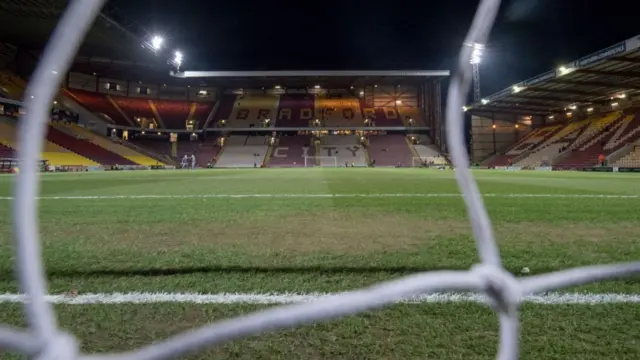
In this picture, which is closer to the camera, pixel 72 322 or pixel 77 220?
pixel 72 322

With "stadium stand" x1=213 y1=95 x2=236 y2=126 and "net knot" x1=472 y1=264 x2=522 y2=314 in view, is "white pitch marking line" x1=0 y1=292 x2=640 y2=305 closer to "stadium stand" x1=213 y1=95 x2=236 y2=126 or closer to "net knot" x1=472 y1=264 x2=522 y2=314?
"net knot" x1=472 y1=264 x2=522 y2=314

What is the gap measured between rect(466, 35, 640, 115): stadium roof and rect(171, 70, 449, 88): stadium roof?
296 inches

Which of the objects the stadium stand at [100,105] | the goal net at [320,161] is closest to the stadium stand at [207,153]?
the stadium stand at [100,105]

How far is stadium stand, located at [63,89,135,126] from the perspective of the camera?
37938mm

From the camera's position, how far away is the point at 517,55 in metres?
21.8

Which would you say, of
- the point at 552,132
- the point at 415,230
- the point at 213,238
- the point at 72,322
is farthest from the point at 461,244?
the point at 552,132

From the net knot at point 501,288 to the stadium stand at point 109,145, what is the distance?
37.9m

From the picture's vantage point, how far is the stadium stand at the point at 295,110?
46.3 m

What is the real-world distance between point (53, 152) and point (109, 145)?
805 cm

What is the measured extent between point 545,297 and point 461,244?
3.65 ft

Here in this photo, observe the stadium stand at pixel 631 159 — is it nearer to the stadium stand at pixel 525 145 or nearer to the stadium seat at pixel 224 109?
the stadium stand at pixel 525 145

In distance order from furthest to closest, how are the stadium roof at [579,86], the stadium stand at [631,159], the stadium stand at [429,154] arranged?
the stadium stand at [429,154] < the stadium stand at [631,159] < the stadium roof at [579,86]

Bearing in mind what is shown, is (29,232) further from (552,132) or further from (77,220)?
(552,132)

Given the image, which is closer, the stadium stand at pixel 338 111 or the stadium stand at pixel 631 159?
the stadium stand at pixel 631 159
